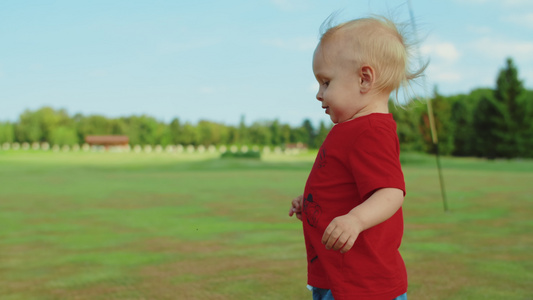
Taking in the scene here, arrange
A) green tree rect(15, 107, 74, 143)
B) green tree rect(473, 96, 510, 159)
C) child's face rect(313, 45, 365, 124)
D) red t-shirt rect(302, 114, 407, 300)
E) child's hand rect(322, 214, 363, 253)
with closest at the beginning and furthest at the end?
child's hand rect(322, 214, 363, 253) → red t-shirt rect(302, 114, 407, 300) → child's face rect(313, 45, 365, 124) → green tree rect(473, 96, 510, 159) → green tree rect(15, 107, 74, 143)

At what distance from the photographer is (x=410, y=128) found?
135 feet

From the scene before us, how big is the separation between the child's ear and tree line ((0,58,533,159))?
2807cm

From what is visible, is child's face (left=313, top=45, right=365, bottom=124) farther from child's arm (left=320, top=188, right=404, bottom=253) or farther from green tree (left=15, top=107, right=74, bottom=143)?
green tree (left=15, top=107, right=74, bottom=143)

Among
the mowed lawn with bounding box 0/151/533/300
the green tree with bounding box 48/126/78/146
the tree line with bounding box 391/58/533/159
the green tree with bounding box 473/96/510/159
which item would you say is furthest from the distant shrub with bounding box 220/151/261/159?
the green tree with bounding box 48/126/78/146

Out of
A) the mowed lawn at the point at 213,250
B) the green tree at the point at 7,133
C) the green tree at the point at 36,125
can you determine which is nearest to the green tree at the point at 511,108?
the mowed lawn at the point at 213,250

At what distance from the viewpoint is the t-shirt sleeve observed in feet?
5.02

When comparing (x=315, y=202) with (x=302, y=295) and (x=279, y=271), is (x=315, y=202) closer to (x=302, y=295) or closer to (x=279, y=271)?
(x=302, y=295)

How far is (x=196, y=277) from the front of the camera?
345cm

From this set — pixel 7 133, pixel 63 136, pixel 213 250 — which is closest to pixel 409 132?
pixel 63 136

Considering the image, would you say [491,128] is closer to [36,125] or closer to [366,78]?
[366,78]

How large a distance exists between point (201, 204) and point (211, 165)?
52.9ft

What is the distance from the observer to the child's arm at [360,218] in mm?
1441

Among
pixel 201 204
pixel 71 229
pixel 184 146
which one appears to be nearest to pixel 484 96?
pixel 184 146

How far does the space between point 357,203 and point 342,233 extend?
21cm
